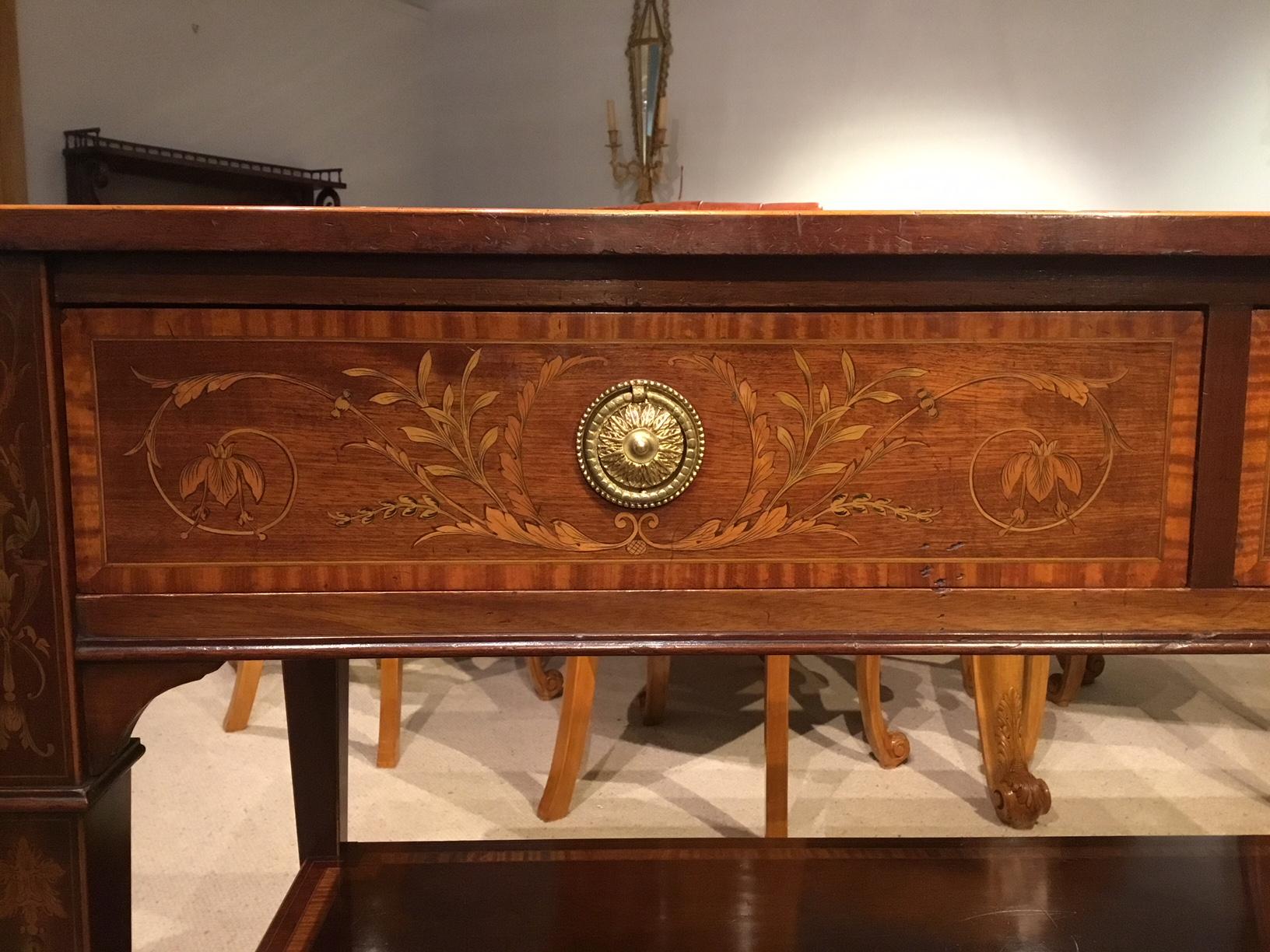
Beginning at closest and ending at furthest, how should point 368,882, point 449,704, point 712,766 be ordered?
point 368,882 < point 712,766 < point 449,704

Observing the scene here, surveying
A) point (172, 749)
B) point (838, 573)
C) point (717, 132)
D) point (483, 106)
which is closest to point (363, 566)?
point (838, 573)

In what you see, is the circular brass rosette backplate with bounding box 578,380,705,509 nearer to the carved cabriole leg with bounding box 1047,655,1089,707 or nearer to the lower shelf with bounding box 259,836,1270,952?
the lower shelf with bounding box 259,836,1270,952

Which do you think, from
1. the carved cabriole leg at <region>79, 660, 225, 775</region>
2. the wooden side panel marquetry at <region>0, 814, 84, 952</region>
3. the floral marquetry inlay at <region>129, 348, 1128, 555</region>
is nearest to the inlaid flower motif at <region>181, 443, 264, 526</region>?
the floral marquetry inlay at <region>129, 348, 1128, 555</region>

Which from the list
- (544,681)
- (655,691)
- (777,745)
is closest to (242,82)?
(544,681)

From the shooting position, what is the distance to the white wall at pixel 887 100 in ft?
8.61

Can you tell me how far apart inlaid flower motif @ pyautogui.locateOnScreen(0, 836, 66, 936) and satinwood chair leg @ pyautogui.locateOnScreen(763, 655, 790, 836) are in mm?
921

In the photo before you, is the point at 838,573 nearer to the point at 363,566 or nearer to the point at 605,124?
the point at 363,566

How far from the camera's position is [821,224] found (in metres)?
0.51

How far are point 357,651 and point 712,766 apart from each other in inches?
47.5

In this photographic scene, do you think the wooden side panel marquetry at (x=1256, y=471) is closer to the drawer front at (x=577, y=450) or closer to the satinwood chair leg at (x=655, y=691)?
the drawer front at (x=577, y=450)

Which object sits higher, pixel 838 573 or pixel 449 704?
pixel 838 573

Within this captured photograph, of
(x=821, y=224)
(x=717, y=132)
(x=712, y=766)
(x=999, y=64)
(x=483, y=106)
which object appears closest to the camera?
(x=821, y=224)

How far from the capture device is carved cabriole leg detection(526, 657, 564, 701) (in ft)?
6.31

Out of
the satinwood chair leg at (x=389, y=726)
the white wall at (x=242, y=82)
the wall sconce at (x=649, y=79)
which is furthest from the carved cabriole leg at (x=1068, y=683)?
the white wall at (x=242, y=82)
